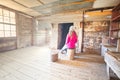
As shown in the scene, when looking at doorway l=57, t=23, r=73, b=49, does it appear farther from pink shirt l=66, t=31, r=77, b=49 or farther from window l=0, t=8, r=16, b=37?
window l=0, t=8, r=16, b=37

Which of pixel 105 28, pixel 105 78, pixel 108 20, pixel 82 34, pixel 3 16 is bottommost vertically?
pixel 105 78

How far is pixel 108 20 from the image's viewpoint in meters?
4.40

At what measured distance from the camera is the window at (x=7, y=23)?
185 inches

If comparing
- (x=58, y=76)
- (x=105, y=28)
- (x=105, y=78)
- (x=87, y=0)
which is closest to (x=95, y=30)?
(x=105, y=28)

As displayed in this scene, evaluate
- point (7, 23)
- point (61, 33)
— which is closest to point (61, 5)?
point (61, 33)

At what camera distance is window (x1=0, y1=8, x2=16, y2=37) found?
4692 millimetres

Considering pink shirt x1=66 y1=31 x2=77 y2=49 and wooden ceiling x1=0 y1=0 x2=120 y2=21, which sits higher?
wooden ceiling x1=0 y1=0 x2=120 y2=21

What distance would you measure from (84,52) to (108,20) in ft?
7.50

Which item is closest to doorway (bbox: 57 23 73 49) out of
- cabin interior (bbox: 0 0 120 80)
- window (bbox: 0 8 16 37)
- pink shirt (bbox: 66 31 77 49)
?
cabin interior (bbox: 0 0 120 80)

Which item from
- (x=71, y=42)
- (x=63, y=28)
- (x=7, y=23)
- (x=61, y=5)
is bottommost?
(x=71, y=42)

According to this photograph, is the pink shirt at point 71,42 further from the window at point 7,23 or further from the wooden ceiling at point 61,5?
the window at point 7,23

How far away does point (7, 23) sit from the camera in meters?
5.04

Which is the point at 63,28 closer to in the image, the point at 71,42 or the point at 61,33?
the point at 61,33

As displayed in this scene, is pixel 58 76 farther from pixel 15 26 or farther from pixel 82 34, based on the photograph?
pixel 15 26
